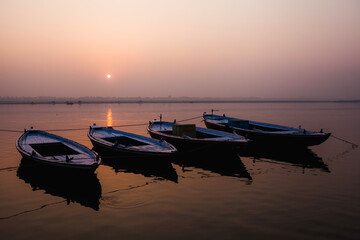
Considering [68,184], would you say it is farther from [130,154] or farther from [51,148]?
[51,148]

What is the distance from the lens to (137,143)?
1966cm

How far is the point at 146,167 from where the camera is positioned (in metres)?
16.8

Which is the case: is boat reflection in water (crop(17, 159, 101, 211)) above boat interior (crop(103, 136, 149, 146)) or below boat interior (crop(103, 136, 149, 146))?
below

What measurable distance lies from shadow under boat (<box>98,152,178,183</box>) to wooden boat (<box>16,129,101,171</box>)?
205cm

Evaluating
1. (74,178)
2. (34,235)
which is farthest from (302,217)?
(74,178)

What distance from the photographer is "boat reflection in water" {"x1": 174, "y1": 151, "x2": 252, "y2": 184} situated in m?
16.1

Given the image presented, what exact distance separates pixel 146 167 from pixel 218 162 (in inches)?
199

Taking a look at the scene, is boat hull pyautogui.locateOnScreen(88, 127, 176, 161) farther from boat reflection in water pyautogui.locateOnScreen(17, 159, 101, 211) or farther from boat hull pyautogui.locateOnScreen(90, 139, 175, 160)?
boat reflection in water pyautogui.locateOnScreen(17, 159, 101, 211)

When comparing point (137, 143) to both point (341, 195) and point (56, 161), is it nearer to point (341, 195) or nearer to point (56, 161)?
point (56, 161)

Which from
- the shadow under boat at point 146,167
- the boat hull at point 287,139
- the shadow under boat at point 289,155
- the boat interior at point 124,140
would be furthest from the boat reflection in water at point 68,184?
the boat hull at point 287,139

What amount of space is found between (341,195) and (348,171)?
16.7ft

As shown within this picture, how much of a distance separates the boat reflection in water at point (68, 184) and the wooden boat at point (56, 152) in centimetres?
46

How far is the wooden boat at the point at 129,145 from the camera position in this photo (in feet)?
51.0

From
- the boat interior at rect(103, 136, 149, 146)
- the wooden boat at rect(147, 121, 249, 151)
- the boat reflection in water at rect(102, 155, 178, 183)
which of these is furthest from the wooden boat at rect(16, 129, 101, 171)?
the wooden boat at rect(147, 121, 249, 151)
